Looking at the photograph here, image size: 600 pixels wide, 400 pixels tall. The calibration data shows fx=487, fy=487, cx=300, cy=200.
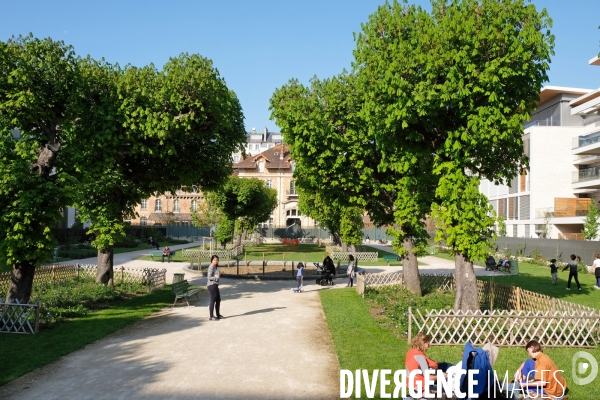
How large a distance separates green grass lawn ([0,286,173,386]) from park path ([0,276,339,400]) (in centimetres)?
30

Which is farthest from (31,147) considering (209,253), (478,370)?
(209,253)

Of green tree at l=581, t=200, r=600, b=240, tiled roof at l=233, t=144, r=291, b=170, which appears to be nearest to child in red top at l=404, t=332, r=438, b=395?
green tree at l=581, t=200, r=600, b=240

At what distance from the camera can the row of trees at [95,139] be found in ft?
44.8

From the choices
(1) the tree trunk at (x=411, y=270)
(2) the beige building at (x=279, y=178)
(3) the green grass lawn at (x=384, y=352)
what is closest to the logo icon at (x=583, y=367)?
(3) the green grass lawn at (x=384, y=352)

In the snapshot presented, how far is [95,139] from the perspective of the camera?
16344mm

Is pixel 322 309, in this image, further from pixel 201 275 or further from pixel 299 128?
pixel 201 275

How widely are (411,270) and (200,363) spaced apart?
38.9ft

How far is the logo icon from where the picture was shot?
9.14 m

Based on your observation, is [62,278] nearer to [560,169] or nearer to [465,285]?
[465,285]

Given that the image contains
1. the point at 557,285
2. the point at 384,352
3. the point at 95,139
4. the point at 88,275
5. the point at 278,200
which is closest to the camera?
the point at 384,352

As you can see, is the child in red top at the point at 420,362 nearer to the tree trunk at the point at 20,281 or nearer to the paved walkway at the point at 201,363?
the paved walkway at the point at 201,363

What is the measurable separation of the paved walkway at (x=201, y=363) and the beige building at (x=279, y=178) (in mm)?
64300

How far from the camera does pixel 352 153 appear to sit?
1908cm

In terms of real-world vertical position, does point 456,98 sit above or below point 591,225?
above
